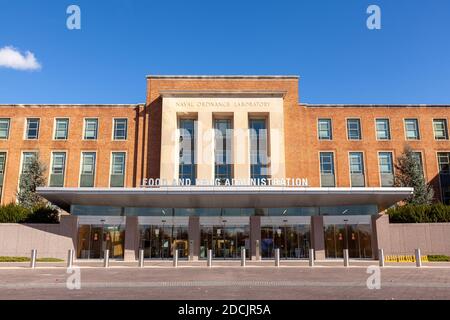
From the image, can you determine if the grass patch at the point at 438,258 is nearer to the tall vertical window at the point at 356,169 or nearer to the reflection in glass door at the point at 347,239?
the reflection in glass door at the point at 347,239

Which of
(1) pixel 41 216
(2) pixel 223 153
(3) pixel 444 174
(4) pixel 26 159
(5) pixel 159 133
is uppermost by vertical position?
(5) pixel 159 133

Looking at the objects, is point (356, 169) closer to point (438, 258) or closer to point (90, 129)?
point (438, 258)

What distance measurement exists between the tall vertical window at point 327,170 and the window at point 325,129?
70.7 inches

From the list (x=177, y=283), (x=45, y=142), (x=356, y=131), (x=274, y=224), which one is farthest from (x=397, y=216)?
(x=45, y=142)

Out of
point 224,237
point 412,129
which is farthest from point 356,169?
point 224,237

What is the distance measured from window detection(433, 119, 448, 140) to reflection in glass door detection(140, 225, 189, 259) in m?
30.6

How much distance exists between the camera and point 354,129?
4509 cm

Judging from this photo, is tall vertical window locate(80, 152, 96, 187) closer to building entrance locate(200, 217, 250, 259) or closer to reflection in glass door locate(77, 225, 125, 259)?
reflection in glass door locate(77, 225, 125, 259)

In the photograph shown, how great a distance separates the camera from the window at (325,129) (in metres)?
44.8

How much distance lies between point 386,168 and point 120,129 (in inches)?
1143

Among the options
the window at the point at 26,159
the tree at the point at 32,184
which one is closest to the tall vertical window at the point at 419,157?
the tree at the point at 32,184

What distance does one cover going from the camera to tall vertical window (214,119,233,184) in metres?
41.8

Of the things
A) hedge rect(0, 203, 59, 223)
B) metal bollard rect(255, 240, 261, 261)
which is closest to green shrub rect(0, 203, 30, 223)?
hedge rect(0, 203, 59, 223)

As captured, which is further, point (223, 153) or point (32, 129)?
point (32, 129)
